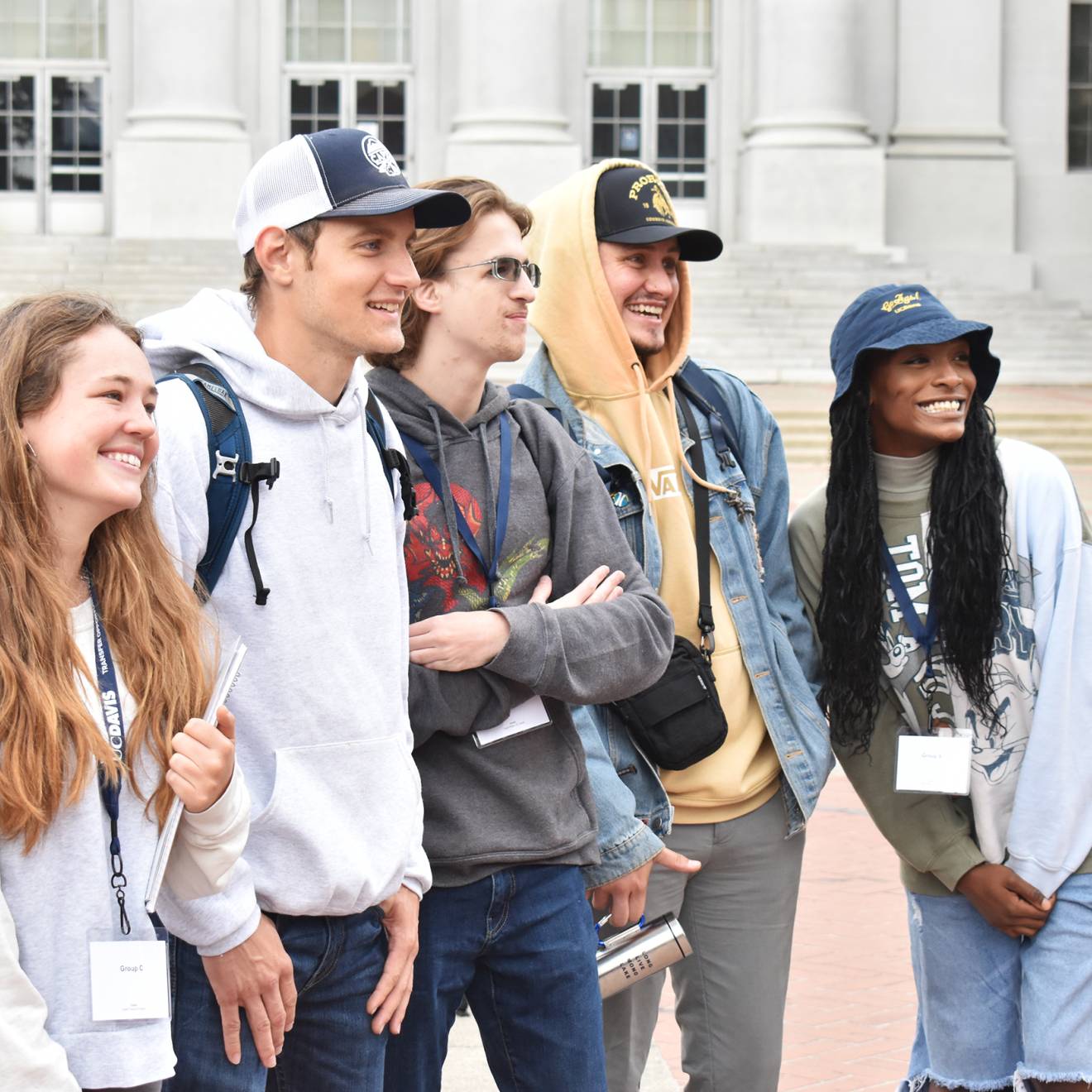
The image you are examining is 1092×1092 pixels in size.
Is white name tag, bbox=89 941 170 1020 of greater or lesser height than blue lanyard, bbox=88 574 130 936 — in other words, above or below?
below

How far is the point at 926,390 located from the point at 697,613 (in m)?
0.69

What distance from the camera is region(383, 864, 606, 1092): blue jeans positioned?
3.16 metres

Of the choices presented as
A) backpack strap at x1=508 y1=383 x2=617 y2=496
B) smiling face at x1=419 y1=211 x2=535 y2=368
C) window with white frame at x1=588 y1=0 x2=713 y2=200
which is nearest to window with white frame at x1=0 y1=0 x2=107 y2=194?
window with white frame at x1=588 y1=0 x2=713 y2=200

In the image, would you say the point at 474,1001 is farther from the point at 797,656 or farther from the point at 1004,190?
the point at 1004,190

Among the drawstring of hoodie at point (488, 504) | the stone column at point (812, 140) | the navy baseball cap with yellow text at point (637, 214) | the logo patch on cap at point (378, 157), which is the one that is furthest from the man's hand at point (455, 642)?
the stone column at point (812, 140)

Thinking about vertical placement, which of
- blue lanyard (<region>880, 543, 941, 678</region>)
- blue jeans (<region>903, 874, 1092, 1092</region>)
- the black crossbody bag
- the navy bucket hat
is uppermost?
the navy bucket hat

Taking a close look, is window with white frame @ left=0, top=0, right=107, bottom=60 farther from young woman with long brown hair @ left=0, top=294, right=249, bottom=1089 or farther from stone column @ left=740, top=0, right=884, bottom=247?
young woman with long brown hair @ left=0, top=294, right=249, bottom=1089

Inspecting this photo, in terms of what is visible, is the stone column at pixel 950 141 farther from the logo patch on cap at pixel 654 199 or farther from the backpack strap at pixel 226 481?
the backpack strap at pixel 226 481

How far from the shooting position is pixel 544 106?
25.7 meters

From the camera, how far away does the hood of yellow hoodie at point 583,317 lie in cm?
388

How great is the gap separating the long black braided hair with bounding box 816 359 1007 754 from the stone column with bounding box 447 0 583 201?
71.2 ft

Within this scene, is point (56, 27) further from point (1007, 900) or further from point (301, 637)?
point (301, 637)

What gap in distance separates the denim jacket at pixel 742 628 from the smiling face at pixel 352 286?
2.97ft

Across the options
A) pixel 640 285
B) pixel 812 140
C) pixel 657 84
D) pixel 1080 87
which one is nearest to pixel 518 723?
pixel 640 285
